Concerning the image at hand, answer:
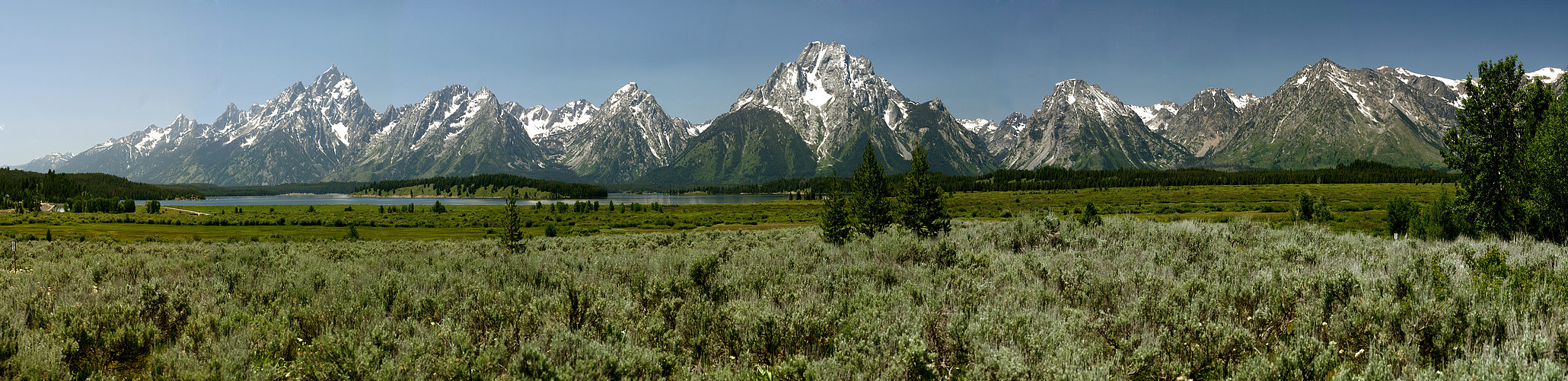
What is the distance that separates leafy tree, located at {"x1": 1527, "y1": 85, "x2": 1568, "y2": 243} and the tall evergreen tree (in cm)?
181

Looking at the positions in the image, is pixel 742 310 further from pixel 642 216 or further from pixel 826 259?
pixel 642 216

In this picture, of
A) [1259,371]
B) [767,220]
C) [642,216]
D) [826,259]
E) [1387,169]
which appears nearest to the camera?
[1259,371]

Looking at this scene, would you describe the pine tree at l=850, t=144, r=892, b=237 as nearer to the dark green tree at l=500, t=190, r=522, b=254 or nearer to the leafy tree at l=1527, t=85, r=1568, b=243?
the dark green tree at l=500, t=190, r=522, b=254

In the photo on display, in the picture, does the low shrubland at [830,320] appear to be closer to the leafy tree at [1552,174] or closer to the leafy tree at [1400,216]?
the leafy tree at [1552,174]

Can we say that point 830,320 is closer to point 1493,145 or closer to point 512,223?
point 512,223

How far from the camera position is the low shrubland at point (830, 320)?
397 centimetres

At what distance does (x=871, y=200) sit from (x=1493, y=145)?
65.9ft

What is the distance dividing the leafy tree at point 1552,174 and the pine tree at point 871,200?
18478mm

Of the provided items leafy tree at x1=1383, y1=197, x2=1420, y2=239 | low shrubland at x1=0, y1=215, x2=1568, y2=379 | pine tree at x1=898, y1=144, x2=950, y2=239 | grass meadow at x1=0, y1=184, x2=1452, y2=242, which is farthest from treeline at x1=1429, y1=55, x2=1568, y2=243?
grass meadow at x1=0, y1=184, x2=1452, y2=242

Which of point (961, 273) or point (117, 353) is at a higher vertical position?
point (961, 273)

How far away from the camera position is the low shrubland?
13.0 feet

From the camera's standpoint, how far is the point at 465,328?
520 cm

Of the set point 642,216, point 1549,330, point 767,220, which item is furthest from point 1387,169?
point 1549,330

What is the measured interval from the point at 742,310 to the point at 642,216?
284 feet
